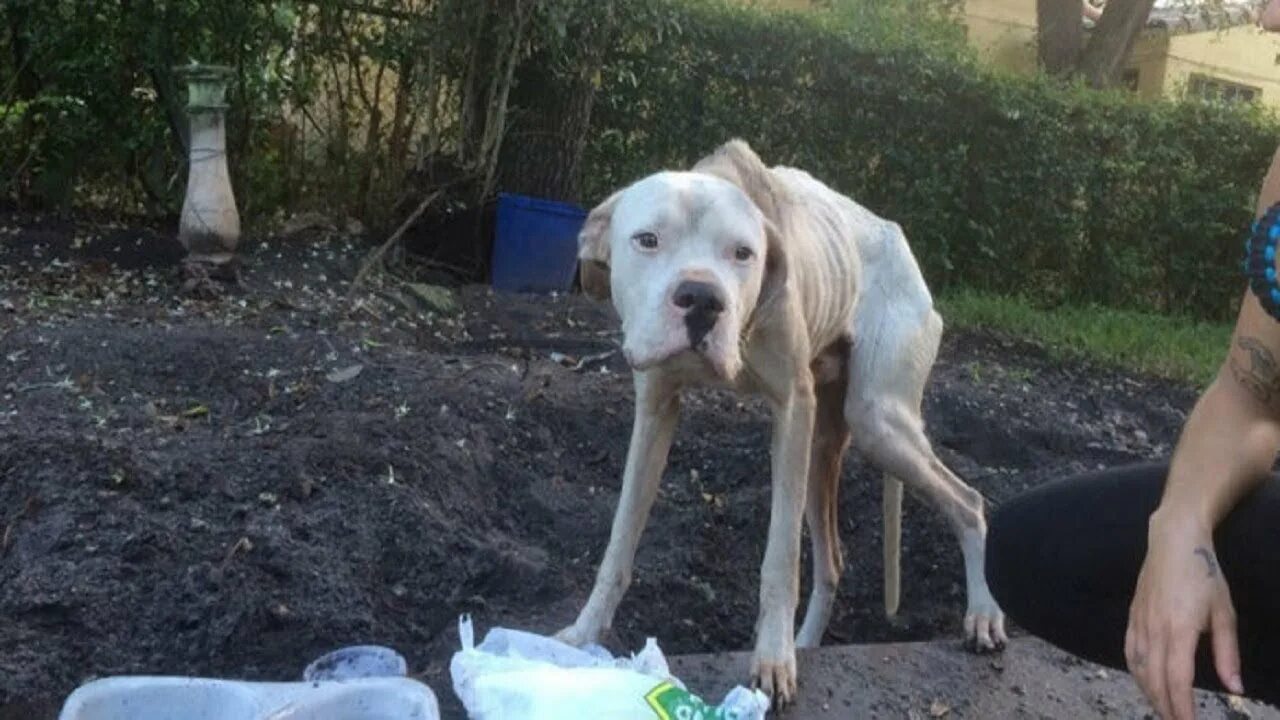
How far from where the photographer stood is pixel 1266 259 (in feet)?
5.67

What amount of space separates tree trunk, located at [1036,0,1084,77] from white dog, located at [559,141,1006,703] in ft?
38.2

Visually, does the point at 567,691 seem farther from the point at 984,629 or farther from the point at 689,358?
the point at 984,629

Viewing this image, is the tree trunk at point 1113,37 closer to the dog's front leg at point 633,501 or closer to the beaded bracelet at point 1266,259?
the dog's front leg at point 633,501

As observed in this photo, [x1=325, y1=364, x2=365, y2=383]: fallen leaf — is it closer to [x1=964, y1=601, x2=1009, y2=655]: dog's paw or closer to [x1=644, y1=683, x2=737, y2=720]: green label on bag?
[x1=964, y1=601, x2=1009, y2=655]: dog's paw

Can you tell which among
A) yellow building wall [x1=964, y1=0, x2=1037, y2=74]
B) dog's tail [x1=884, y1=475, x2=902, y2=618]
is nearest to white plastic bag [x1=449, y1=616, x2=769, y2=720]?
dog's tail [x1=884, y1=475, x2=902, y2=618]

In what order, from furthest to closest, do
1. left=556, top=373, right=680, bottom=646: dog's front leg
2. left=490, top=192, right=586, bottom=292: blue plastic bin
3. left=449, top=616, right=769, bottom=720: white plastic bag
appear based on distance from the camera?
left=490, top=192, right=586, bottom=292: blue plastic bin < left=556, top=373, right=680, bottom=646: dog's front leg < left=449, top=616, right=769, bottom=720: white plastic bag

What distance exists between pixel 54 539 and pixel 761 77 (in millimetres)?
6357

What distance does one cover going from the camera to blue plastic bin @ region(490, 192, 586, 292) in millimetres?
7242

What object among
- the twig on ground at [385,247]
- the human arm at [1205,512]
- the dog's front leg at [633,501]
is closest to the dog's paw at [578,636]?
the dog's front leg at [633,501]

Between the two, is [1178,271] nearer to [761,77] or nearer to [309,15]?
[761,77]

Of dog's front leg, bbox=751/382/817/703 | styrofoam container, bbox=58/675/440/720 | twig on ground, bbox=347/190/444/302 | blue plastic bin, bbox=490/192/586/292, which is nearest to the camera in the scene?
styrofoam container, bbox=58/675/440/720

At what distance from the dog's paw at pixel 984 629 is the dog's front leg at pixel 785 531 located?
2.05ft

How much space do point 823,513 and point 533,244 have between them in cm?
384

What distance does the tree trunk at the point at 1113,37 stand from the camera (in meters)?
13.8
